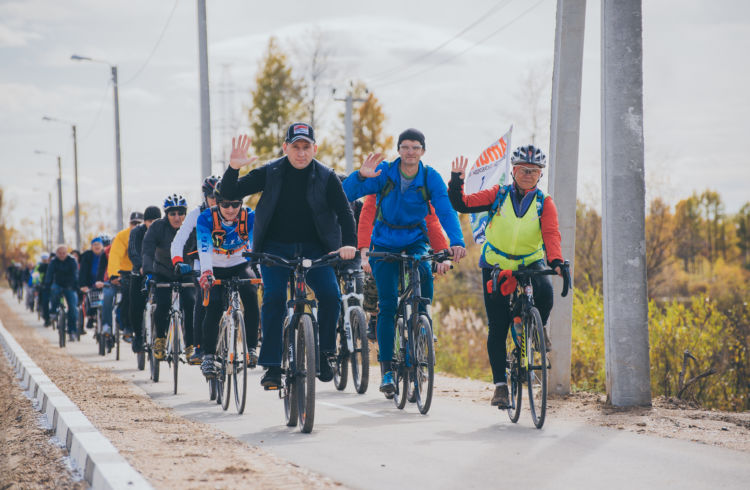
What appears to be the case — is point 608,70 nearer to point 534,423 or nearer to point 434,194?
point 434,194

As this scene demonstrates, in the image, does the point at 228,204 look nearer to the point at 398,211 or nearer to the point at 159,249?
the point at 398,211

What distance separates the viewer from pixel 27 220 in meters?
125

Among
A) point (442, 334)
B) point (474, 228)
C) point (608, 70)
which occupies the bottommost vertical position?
point (442, 334)

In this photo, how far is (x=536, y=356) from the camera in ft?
22.8

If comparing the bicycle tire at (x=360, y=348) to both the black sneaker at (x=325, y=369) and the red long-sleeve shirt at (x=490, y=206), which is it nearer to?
the black sneaker at (x=325, y=369)

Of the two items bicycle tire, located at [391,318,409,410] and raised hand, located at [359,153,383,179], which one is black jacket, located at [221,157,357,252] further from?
bicycle tire, located at [391,318,409,410]

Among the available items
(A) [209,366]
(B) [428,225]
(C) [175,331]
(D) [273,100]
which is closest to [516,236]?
(B) [428,225]

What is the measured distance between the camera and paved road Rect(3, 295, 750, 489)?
514cm

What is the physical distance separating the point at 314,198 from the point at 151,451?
7.35 feet

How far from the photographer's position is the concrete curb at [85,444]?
4926 mm

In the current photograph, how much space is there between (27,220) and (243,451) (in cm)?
12730

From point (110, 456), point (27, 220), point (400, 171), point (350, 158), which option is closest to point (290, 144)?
point (400, 171)

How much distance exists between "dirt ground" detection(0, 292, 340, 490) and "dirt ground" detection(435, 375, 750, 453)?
267 cm

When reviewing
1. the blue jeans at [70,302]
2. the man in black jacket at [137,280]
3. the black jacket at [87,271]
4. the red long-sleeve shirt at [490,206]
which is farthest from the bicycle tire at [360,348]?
the blue jeans at [70,302]
